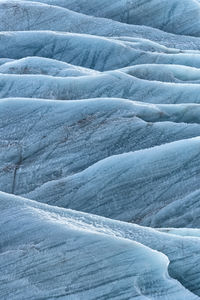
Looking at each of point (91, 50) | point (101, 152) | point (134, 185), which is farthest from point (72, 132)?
point (91, 50)

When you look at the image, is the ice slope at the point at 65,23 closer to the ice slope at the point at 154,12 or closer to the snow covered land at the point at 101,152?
the snow covered land at the point at 101,152

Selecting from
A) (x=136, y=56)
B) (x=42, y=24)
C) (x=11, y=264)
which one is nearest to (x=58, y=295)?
(x=11, y=264)

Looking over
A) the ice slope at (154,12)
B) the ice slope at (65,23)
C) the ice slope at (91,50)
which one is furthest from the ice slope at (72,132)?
the ice slope at (154,12)

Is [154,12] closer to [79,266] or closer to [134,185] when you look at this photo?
[134,185]

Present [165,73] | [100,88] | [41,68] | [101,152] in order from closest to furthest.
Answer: [101,152], [100,88], [165,73], [41,68]

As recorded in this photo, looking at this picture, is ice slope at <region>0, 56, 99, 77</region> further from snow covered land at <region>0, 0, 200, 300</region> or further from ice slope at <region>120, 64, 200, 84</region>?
ice slope at <region>120, 64, 200, 84</region>

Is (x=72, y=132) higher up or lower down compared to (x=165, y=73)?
higher up

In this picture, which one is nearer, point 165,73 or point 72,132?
point 72,132

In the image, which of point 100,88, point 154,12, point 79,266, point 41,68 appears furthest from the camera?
point 154,12
